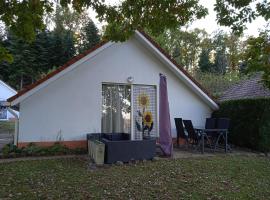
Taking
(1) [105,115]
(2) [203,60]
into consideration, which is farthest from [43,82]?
(2) [203,60]

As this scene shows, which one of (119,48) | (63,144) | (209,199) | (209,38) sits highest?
(209,38)

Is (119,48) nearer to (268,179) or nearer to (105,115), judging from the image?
(105,115)

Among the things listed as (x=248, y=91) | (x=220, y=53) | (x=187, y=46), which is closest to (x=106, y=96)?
(x=248, y=91)

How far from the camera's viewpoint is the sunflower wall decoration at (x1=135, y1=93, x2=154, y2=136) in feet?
39.9

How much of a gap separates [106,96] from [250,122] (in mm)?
5856

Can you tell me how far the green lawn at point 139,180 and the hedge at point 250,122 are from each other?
2.47 m

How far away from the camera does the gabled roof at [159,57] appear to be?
10211 mm

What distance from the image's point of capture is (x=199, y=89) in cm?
1326

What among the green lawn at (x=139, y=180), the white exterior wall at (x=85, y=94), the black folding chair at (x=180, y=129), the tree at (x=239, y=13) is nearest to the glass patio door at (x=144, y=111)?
the white exterior wall at (x=85, y=94)

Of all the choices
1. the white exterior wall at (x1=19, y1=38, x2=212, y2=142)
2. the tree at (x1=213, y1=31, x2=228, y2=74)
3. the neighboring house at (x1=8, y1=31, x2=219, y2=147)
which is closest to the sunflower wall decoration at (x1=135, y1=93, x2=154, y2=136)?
the neighboring house at (x1=8, y1=31, x2=219, y2=147)

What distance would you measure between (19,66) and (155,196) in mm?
31547

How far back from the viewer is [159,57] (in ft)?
41.5

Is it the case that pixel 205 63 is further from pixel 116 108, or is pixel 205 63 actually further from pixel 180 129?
pixel 116 108

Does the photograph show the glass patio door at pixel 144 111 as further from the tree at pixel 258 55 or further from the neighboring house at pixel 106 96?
the tree at pixel 258 55
